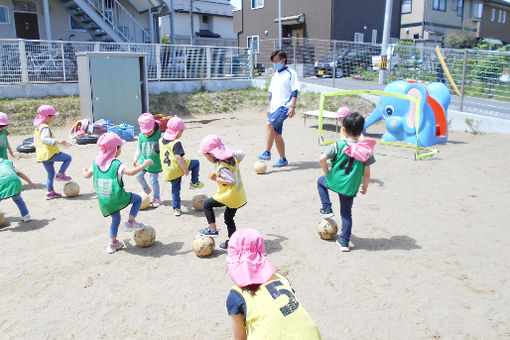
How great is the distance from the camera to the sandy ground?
3598mm

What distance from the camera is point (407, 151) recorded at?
33.9 feet

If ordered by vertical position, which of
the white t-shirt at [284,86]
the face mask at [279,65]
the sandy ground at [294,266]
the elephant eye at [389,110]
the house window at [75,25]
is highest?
the house window at [75,25]

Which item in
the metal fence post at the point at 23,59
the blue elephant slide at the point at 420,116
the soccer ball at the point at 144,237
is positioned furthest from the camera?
the metal fence post at the point at 23,59

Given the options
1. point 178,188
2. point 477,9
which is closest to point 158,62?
point 178,188

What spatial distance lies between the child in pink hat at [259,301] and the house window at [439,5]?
128ft

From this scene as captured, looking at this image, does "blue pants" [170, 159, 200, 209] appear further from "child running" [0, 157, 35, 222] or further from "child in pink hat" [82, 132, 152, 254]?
"child running" [0, 157, 35, 222]

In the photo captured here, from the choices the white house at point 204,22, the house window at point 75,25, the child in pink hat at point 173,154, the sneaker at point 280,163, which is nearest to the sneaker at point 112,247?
the child in pink hat at point 173,154

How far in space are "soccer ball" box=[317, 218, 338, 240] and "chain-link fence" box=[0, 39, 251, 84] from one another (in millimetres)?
11930

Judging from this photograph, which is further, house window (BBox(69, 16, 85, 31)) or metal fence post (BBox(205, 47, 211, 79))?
house window (BBox(69, 16, 85, 31))

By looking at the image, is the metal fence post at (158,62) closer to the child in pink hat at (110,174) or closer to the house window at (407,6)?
the child in pink hat at (110,174)

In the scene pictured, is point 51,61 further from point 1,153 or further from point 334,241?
point 334,241

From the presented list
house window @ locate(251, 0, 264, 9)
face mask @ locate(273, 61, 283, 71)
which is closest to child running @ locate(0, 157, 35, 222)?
face mask @ locate(273, 61, 283, 71)

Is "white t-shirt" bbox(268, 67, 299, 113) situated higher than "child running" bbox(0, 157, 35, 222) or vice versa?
"white t-shirt" bbox(268, 67, 299, 113)

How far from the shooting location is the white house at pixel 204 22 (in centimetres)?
3944
